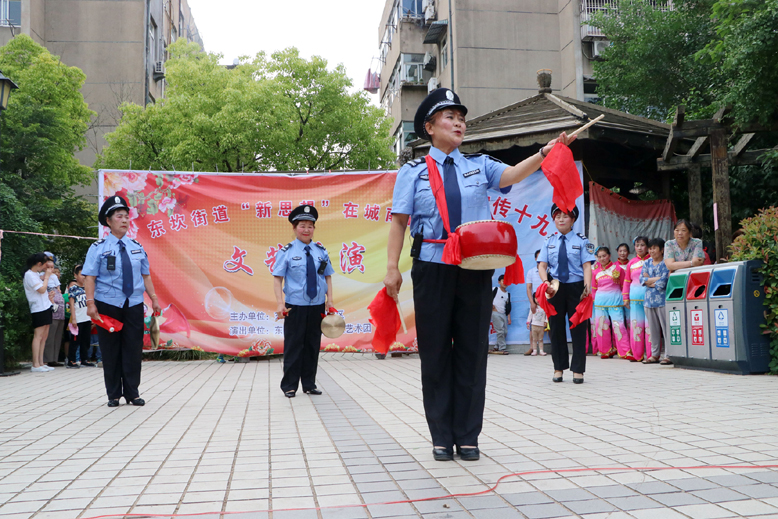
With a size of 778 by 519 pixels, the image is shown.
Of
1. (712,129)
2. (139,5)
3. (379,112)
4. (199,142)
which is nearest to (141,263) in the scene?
(712,129)

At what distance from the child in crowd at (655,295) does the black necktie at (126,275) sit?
726 cm

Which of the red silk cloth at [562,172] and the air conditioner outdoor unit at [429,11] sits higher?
the air conditioner outdoor unit at [429,11]

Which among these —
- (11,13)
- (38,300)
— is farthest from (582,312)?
(11,13)

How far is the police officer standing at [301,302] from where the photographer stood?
24.5 feet

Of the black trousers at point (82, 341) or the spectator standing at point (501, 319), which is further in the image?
the spectator standing at point (501, 319)

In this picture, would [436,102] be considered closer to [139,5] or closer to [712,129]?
[712,129]

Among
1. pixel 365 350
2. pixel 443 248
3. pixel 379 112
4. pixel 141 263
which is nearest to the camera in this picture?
pixel 443 248

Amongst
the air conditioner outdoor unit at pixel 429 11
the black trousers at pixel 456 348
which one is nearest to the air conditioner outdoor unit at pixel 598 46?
the air conditioner outdoor unit at pixel 429 11

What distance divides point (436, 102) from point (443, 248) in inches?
37.4

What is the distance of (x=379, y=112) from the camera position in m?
28.3

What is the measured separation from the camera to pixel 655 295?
10203mm

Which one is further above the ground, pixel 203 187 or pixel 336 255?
pixel 203 187

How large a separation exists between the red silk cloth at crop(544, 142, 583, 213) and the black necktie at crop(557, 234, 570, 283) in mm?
3973

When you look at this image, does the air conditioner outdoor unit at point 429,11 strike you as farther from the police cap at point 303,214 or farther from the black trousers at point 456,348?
the black trousers at point 456,348
